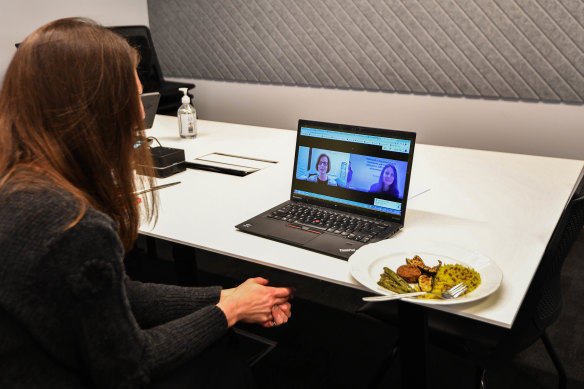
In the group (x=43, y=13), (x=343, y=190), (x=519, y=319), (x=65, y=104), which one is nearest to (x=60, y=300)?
(x=65, y=104)

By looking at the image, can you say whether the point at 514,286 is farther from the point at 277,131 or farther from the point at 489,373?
the point at 277,131

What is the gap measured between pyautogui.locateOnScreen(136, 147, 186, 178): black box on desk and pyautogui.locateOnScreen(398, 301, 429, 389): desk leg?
3.70 feet

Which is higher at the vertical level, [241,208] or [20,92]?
[20,92]

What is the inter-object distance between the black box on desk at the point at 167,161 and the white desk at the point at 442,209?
4 cm

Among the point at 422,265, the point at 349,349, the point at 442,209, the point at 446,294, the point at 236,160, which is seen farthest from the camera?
the point at 236,160

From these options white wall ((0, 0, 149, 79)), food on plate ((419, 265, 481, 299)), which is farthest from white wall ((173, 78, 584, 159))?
food on plate ((419, 265, 481, 299))

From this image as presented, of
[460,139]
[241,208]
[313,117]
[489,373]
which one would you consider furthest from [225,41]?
[489,373]

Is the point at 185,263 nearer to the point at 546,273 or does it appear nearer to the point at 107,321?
the point at 107,321

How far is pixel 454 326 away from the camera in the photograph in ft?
4.65

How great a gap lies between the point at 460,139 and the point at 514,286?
2.61 metres

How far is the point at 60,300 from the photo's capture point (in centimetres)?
84

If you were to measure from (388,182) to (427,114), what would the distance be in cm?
236

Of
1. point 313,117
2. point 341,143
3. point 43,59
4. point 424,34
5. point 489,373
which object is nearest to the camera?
point 43,59

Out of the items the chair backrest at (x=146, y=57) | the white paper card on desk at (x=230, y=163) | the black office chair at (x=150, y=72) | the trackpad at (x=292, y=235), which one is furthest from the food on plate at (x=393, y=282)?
the chair backrest at (x=146, y=57)
